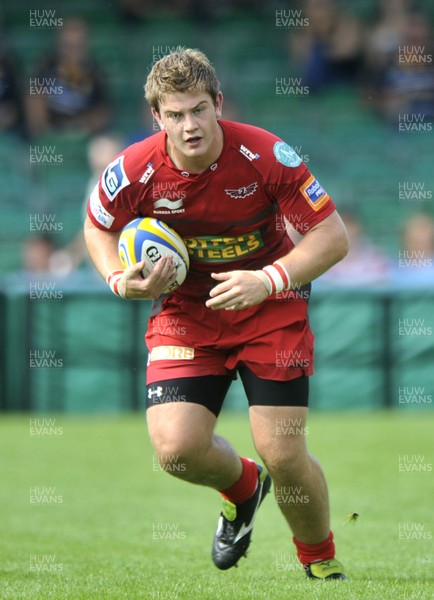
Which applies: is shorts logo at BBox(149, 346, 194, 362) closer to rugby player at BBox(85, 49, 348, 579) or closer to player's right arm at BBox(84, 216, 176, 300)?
rugby player at BBox(85, 49, 348, 579)

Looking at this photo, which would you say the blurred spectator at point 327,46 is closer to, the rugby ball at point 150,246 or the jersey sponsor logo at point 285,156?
the jersey sponsor logo at point 285,156

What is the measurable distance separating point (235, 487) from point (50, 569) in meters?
0.99

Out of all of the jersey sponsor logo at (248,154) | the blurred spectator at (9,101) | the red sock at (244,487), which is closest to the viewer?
the jersey sponsor logo at (248,154)

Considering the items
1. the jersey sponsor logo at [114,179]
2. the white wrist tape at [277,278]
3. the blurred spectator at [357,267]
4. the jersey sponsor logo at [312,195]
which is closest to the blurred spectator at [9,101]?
the blurred spectator at [357,267]

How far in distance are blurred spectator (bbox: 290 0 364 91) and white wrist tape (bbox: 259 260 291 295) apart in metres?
11.9

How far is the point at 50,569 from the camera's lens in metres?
5.82

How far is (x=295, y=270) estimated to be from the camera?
17.4 ft

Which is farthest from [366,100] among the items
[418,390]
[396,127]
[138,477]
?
[138,477]

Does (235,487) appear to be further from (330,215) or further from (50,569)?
(330,215)

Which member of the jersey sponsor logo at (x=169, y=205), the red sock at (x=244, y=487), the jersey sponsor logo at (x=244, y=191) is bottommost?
the red sock at (x=244, y=487)

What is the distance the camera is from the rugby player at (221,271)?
534cm

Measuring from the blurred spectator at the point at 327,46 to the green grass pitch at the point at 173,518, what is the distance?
20.5 feet

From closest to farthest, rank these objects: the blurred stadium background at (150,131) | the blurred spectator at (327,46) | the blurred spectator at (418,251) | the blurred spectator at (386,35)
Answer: the blurred stadium background at (150,131) < the blurred spectator at (418,251) < the blurred spectator at (386,35) < the blurred spectator at (327,46)

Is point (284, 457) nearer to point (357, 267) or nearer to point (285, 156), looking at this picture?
point (285, 156)
